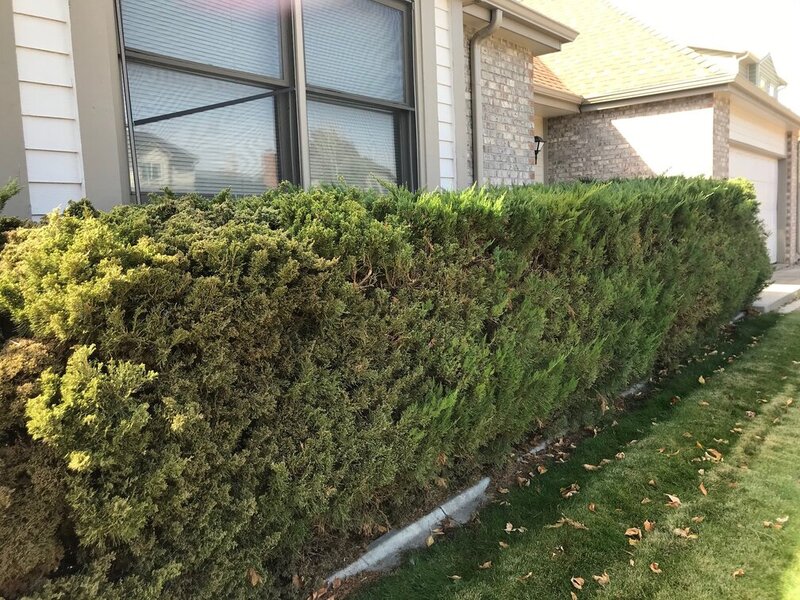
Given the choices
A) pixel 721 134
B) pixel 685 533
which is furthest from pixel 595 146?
pixel 685 533

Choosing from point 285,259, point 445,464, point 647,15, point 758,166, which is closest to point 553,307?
point 445,464

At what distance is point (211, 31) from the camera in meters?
3.84

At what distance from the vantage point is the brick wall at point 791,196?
16297 millimetres

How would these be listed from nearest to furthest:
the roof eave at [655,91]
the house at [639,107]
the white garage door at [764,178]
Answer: the roof eave at [655,91], the house at [639,107], the white garage door at [764,178]

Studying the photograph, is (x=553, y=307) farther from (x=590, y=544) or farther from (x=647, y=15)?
(x=647, y=15)

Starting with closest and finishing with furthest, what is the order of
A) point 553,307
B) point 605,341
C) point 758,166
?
1. point 553,307
2. point 605,341
3. point 758,166

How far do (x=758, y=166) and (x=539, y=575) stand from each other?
1494 cm

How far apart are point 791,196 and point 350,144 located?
16.2 meters

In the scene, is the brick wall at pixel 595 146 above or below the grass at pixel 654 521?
above

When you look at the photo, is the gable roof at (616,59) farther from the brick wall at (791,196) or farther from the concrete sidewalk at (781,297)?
the brick wall at (791,196)

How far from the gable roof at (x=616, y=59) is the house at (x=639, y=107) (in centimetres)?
2

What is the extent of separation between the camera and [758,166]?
579 inches

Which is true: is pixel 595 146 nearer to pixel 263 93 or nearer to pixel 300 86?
pixel 300 86

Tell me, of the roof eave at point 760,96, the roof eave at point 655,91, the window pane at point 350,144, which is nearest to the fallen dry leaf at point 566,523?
the window pane at point 350,144
